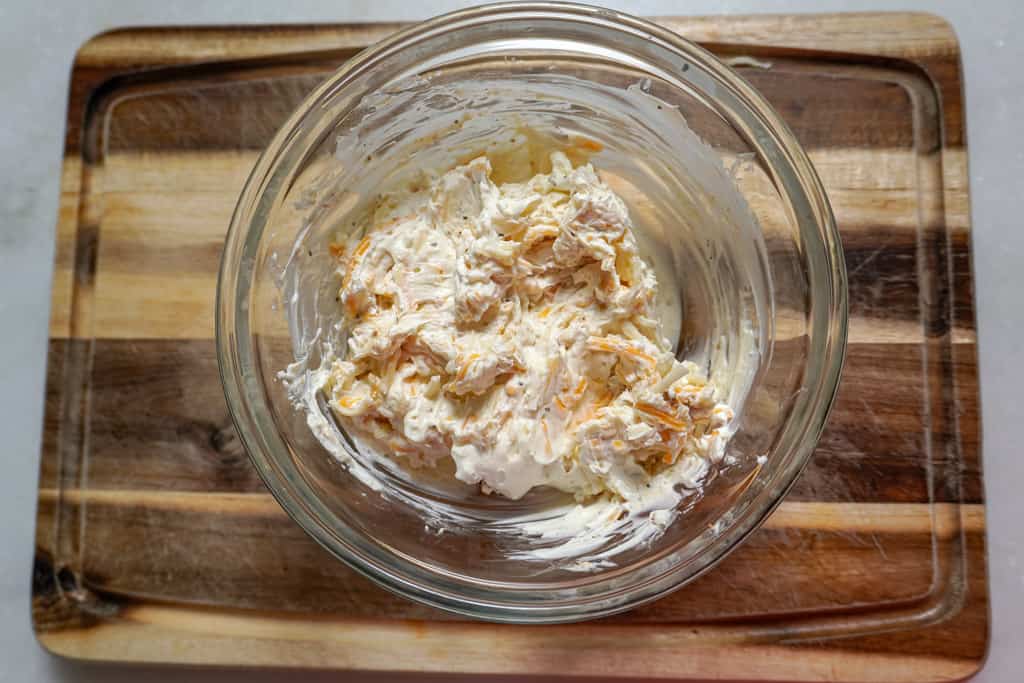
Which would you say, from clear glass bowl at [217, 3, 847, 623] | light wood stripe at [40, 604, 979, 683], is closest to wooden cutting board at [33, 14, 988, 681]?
light wood stripe at [40, 604, 979, 683]

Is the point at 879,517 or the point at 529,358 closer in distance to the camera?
the point at 529,358

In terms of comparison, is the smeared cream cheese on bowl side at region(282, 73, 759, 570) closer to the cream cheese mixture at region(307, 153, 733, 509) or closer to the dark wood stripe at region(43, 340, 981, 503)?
the cream cheese mixture at region(307, 153, 733, 509)

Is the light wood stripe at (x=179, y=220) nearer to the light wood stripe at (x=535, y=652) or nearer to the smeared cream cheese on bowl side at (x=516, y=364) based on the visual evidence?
the smeared cream cheese on bowl side at (x=516, y=364)

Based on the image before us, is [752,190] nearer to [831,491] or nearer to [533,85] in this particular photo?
[533,85]

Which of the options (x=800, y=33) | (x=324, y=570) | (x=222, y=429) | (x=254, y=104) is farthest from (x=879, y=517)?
(x=254, y=104)

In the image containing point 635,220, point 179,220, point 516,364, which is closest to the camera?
Answer: point 516,364

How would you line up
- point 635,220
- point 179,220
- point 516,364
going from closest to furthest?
point 516,364, point 635,220, point 179,220

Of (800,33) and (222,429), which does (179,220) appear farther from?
(800,33)
